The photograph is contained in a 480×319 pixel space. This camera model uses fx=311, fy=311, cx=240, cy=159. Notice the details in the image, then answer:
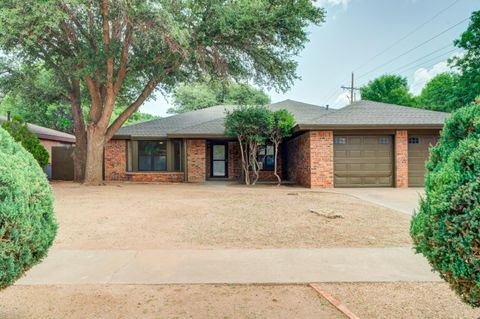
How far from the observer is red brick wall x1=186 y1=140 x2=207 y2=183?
1619 cm

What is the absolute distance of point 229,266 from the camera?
390 cm

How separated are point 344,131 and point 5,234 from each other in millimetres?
12335

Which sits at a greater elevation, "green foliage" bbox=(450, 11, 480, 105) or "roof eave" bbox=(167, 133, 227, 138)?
"green foliage" bbox=(450, 11, 480, 105)

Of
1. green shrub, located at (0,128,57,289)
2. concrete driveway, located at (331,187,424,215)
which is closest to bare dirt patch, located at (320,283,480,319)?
green shrub, located at (0,128,57,289)

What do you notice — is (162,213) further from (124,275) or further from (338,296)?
(338,296)

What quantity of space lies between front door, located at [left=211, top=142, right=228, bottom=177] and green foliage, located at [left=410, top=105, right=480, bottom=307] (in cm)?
1550

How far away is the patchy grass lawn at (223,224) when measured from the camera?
16.5 feet

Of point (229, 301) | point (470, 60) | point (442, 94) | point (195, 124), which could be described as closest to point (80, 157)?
point (195, 124)

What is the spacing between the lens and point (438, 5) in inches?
849

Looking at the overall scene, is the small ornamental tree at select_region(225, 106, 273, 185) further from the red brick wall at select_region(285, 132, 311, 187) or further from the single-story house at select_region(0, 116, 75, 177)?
the single-story house at select_region(0, 116, 75, 177)

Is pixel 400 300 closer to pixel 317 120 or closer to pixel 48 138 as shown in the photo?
pixel 317 120

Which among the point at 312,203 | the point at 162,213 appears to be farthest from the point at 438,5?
the point at 162,213

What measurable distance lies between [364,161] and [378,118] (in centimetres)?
189

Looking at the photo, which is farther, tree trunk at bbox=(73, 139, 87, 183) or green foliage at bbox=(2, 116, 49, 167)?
tree trunk at bbox=(73, 139, 87, 183)
